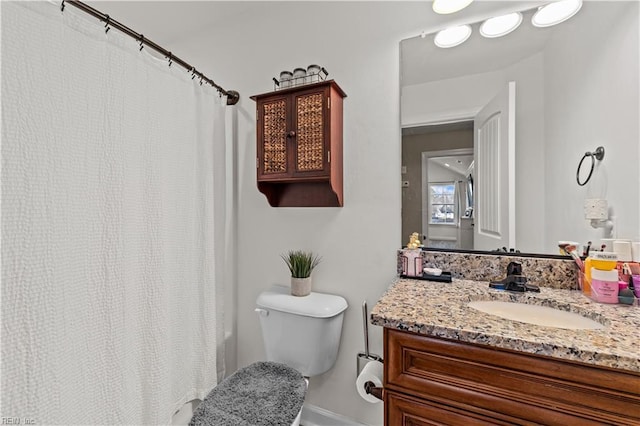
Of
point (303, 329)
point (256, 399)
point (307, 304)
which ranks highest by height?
point (307, 304)

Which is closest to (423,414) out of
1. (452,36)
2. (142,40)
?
(452,36)

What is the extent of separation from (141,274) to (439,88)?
1.54 m

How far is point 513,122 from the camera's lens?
3.99 feet

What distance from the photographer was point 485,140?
49.8 inches

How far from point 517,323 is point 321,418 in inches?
47.8

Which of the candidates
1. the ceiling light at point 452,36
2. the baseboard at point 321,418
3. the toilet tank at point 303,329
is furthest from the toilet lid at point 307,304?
the ceiling light at point 452,36

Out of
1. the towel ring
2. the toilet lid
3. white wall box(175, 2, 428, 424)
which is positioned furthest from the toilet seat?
the towel ring

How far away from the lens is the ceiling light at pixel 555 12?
1118 mm

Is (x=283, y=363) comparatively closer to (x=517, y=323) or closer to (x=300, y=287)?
(x=300, y=287)

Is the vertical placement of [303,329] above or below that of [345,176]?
below

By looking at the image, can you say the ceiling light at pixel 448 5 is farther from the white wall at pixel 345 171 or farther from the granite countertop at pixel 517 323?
the granite countertop at pixel 517 323

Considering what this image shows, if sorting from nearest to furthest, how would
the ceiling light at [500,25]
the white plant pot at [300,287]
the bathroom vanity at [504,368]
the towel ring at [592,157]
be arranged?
1. the bathroom vanity at [504,368]
2. the towel ring at [592,157]
3. the ceiling light at [500,25]
4. the white plant pot at [300,287]

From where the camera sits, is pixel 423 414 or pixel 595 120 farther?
pixel 595 120

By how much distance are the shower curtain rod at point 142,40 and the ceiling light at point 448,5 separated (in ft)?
3.70
